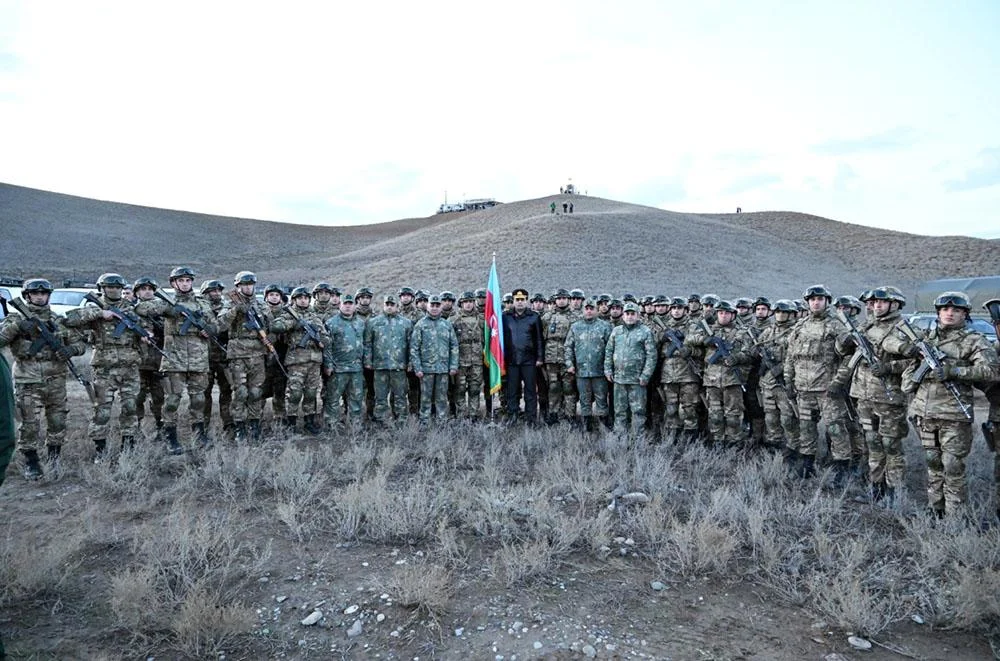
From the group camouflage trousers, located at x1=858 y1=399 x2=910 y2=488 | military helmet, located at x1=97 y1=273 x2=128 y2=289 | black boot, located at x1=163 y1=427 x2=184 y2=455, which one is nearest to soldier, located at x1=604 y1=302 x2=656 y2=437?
camouflage trousers, located at x1=858 y1=399 x2=910 y2=488

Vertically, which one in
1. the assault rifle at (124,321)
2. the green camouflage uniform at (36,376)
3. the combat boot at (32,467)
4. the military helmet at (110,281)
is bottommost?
the combat boot at (32,467)

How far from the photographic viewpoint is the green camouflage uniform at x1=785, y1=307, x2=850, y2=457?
6.29 metres

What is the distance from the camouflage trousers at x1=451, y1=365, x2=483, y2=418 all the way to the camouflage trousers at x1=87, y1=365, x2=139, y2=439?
4.36 meters

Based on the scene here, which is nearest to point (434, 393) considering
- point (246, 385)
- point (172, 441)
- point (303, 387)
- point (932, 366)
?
point (303, 387)

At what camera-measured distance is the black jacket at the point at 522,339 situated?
875 cm

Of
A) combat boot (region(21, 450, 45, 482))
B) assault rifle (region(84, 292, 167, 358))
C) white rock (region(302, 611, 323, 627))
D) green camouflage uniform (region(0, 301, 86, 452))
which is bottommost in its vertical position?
white rock (region(302, 611, 323, 627))

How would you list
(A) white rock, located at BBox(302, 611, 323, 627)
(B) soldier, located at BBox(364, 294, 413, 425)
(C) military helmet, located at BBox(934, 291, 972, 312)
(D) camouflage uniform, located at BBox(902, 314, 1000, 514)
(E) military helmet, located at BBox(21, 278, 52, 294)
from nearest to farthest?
(A) white rock, located at BBox(302, 611, 323, 627)
(D) camouflage uniform, located at BBox(902, 314, 1000, 514)
(C) military helmet, located at BBox(934, 291, 972, 312)
(E) military helmet, located at BBox(21, 278, 52, 294)
(B) soldier, located at BBox(364, 294, 413, 425)

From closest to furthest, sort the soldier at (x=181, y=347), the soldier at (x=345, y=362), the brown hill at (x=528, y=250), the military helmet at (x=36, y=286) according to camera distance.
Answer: the military helmet at (x=36, y=286) → the soldier at (x=181, y=347) → the soldier at (x=345, y=362) → the brown hill at (x=528, y=250)

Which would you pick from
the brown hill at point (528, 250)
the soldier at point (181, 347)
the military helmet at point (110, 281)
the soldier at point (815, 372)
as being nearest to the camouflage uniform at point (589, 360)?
the soldier at point (815, 372)

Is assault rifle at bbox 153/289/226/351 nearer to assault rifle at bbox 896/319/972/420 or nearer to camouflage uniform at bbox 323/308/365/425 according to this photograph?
camouflage uniform at bbox 323/308/365/425

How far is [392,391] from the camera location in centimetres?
873

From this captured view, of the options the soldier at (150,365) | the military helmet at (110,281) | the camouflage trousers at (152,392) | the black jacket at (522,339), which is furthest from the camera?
the black jacket at (522,339)

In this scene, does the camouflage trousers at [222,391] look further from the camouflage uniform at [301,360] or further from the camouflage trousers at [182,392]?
the camouflage uniform at [301,360]

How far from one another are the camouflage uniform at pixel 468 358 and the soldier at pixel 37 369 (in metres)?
4.93
